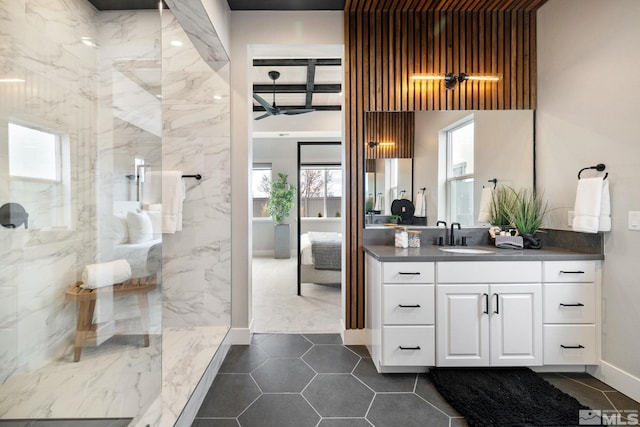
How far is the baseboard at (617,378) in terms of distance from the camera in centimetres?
194

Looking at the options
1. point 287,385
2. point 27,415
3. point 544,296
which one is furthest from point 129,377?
point 544,296

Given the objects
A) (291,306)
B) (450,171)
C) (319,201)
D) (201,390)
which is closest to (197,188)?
(201,390)

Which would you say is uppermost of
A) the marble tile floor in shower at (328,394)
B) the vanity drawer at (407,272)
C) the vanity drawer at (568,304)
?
the vanity drawer at (407,272)

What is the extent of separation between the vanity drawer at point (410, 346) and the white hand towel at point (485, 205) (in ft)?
3.97

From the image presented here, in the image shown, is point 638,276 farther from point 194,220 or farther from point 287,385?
point 194,220

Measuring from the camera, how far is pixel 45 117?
1517 mm

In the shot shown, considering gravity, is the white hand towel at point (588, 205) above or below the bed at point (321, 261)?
above

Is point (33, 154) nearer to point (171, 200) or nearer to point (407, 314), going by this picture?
point (171, 200)

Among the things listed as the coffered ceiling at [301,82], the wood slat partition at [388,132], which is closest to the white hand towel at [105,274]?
the wood slat partition at [388,132]

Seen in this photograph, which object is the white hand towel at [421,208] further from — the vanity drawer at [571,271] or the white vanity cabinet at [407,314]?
the vanity drawer at [571,271]

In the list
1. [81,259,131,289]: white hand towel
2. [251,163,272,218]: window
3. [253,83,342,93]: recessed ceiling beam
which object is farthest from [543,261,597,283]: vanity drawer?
[251,163,272,218]: window

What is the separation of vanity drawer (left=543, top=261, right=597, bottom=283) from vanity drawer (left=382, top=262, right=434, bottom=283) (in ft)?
2.73

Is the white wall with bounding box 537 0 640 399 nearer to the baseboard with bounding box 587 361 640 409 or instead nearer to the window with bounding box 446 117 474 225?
the baseboard with bounding box 587 361 640 409

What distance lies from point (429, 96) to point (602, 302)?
2051 millimetres
